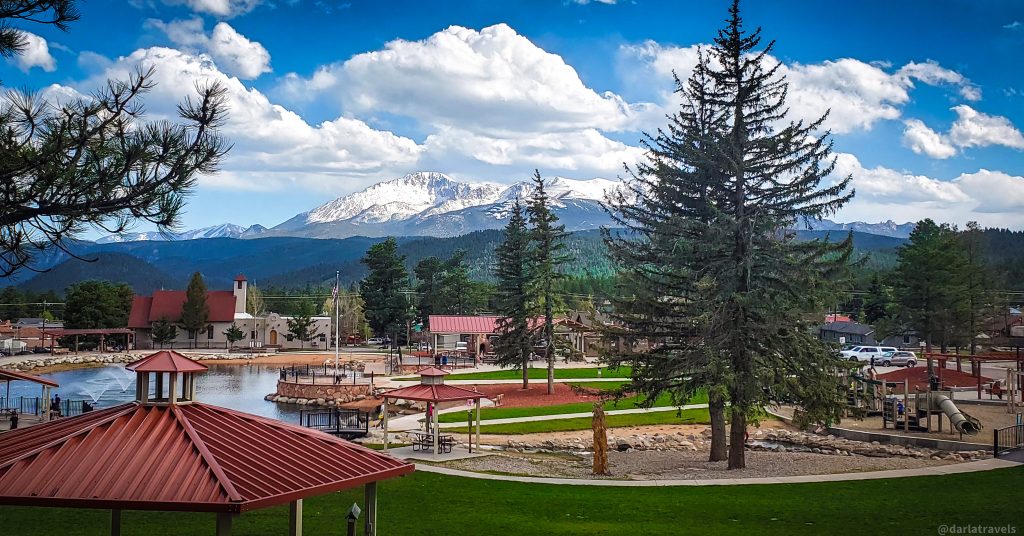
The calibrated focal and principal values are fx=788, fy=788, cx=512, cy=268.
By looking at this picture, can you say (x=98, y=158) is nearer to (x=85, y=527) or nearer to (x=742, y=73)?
(x=85, y=527)

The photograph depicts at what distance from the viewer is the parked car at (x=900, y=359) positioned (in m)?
60.4

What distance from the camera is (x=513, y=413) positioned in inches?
1452

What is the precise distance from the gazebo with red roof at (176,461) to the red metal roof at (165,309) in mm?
81653

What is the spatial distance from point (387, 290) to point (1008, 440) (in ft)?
207

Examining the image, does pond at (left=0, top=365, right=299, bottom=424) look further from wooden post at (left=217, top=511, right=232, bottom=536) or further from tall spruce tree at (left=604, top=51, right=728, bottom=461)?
wooden post at (left=217, top=511, right=232, bottom=536)

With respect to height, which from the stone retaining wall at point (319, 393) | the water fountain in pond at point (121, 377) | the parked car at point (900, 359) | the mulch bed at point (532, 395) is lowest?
the water fountain in pond at point (121, 377)

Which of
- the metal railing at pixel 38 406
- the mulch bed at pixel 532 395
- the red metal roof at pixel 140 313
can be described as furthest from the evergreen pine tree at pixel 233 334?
the mulch bed at pixel 532 395

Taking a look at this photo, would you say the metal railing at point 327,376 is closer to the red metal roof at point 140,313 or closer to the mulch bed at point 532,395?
the mulch bed at point 532,395

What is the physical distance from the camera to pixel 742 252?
918 inches

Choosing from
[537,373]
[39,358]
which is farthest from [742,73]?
[39,358]

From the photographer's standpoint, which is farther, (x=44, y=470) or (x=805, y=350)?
(x=805, y=350)

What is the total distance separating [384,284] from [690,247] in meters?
62.2

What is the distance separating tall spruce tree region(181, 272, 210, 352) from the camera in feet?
281

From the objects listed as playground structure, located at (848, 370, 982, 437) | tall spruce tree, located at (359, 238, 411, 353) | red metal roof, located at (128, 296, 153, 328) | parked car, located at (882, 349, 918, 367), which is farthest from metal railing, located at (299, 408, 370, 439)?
red metal roof, located at (128, 296, 153, 328)
